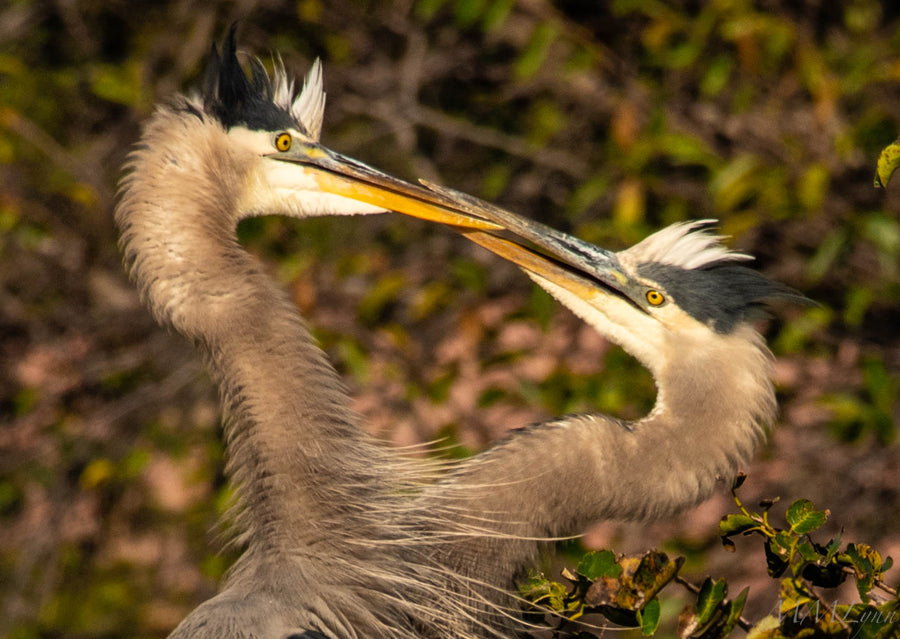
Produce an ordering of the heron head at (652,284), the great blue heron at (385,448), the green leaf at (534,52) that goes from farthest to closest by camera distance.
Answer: the green leaf at (534,52) < the heron head at (652,284) < the great blue heron at (385,448)

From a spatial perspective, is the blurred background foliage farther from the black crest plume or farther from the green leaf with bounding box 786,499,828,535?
the green leaf with bounding box 786,499,828,535

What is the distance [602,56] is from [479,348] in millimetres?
1035

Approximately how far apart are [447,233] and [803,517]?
244 cm

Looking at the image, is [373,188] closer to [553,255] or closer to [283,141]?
[283,141]

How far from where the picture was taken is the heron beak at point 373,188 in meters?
2.10

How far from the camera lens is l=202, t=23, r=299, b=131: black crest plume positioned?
2078 millimetres

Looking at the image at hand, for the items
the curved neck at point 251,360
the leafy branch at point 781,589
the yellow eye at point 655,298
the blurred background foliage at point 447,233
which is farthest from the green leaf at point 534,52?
the leafy branch at point 781,589

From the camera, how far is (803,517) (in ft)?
4.40

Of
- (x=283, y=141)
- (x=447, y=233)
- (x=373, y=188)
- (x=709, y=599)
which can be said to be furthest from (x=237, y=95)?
(x=447, y=233)

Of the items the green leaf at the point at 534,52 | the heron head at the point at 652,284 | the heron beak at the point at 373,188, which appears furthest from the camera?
the green leaf at the point at 534,52

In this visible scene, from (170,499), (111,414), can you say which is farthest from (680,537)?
(170,499)

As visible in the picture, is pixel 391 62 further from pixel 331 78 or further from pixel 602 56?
pixel 602 56

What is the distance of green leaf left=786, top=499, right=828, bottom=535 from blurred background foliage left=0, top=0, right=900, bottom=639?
1552 mm

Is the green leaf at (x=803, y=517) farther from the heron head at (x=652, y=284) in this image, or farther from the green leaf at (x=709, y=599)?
the heron head at (x=652, y=284)
